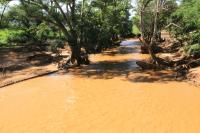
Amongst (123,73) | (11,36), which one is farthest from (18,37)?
(123,73)

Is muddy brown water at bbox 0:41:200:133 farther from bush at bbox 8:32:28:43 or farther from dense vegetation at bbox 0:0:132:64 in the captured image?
bush at bbox 8:32:28:43

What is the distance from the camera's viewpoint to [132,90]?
20.3 m

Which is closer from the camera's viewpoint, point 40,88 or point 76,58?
point 40,88

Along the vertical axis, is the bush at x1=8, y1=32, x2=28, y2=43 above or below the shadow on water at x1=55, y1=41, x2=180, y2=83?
above

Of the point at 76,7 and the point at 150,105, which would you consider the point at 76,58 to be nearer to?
the point at 76,7

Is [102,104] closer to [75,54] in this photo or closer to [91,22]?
[75,54]

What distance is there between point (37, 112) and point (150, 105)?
5.72 m

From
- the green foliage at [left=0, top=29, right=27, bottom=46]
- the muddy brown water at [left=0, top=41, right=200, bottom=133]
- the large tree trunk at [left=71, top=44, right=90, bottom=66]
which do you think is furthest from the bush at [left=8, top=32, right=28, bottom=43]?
the muddy brown water at [left=0, top=41, right=200, bottom=133]

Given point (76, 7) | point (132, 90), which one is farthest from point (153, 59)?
point (76, 7)

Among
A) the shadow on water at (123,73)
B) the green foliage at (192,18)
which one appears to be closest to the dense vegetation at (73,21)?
the shadow on water at (123,73)

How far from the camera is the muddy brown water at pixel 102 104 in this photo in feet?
46.9

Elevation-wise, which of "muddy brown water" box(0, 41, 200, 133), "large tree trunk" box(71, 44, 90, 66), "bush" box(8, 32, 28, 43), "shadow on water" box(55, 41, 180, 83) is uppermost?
"bush" box(8, 32, 28, 43)

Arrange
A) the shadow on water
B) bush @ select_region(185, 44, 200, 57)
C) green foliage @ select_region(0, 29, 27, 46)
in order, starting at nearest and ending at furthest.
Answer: the shadow on water < bush @ select_region(185, 44, 200, 57) < green foliage @ select_region(0, 29, 27, 46)

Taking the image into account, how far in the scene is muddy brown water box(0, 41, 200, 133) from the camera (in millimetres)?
14305
